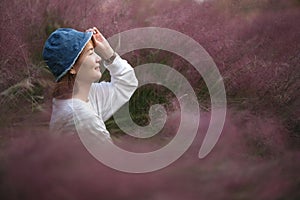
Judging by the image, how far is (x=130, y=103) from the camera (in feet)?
6.24

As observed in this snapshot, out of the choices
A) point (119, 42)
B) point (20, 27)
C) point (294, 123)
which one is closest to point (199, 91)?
point (119, 42)

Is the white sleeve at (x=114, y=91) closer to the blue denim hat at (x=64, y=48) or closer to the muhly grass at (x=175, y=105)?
the muhly grass at (x=175, y=105)

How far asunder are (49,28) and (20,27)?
0.69ft

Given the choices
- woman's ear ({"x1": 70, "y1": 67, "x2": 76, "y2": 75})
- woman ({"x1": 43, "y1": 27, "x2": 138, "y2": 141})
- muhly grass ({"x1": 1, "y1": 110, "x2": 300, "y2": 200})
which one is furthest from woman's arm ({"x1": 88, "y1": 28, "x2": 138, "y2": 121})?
muhly grass ({"x1": 1, "y1": 110, "x2": 300, "y2": 200})

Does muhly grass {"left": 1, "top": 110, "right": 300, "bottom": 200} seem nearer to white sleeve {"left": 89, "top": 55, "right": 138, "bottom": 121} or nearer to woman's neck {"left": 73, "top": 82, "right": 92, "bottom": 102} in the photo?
woman's neck {"left": 73, "top": 82, "right": 92, "bottom": 102}

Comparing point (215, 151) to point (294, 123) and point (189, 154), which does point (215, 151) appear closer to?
point (189, 154)

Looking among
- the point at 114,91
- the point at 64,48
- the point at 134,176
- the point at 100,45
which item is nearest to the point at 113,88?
the point at 114,91

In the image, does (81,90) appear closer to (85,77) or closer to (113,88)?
(85,77)

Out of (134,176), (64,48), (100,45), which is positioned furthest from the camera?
(100,45)

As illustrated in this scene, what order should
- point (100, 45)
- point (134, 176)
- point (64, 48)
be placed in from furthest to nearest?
point (100, 45) < point (64, 48) < point (134, 176)

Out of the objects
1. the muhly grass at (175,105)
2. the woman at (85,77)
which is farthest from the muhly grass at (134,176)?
the woman at (85,77)

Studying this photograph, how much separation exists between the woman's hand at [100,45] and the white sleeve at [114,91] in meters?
0.04

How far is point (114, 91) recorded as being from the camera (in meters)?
1.70

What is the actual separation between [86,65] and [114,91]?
6.9 inches
